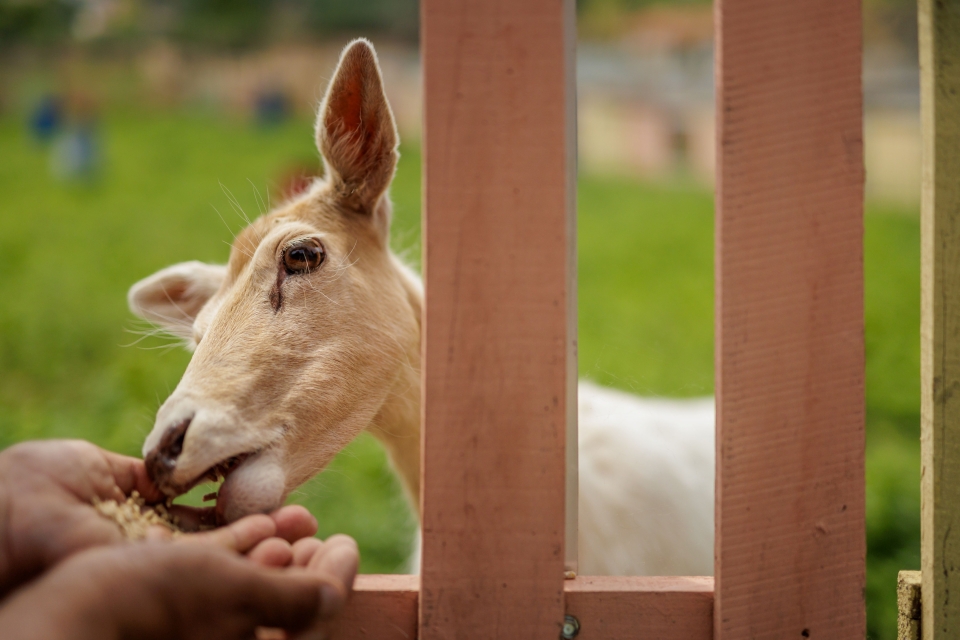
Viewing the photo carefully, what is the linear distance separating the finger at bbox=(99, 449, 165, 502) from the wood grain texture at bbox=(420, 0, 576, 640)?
0.65m

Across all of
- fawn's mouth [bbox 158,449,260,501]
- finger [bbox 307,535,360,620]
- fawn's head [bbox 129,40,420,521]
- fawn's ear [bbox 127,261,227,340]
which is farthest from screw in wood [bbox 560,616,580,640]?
fawn's ear [bbox 127,261,227,340]

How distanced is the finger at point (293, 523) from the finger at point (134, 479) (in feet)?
0.92

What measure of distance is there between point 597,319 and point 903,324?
2.60 metres

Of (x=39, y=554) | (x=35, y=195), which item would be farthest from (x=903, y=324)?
(x=35, y=195)

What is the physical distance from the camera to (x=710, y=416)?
3727 mm

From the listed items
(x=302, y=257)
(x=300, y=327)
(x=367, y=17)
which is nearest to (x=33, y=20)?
(x=367, y=17)

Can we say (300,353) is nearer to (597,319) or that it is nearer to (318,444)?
(318,444)

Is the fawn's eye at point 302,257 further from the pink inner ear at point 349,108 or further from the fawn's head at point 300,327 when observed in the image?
the pink inner ear at point 349,108

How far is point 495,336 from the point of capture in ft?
5.41

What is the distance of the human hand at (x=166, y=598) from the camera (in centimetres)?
123

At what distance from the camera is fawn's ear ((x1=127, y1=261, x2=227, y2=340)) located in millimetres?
2773

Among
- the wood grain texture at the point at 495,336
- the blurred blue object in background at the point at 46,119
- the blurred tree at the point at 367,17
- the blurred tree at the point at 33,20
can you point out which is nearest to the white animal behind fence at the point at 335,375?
the wood grain texture at the point at 495,336

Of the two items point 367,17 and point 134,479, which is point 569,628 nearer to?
point 134,479

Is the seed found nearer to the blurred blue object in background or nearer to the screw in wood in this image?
the screw in wood
